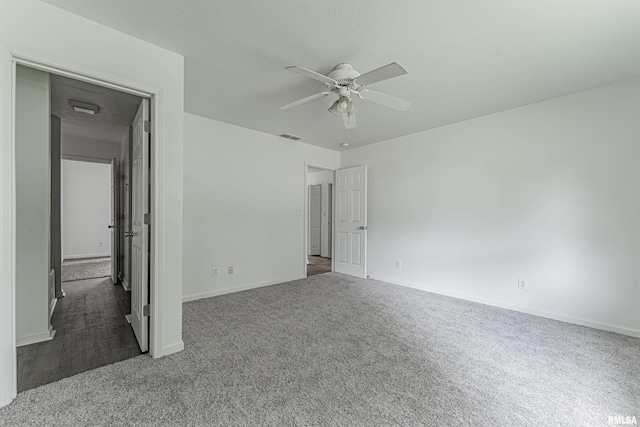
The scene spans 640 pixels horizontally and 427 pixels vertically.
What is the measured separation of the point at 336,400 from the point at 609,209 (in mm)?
3141

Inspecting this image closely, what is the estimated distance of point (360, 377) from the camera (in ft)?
6.16

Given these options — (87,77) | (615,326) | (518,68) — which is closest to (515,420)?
(615,326)

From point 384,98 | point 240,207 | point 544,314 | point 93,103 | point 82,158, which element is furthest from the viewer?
point 82,158

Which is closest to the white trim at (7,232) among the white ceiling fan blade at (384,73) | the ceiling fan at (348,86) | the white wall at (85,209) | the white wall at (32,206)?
the white wall at (32,206)

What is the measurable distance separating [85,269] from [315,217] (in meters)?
5.14

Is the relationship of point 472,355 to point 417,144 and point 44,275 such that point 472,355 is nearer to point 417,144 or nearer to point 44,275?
point 417,144

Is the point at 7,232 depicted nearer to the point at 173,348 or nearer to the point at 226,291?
the point at 173,348

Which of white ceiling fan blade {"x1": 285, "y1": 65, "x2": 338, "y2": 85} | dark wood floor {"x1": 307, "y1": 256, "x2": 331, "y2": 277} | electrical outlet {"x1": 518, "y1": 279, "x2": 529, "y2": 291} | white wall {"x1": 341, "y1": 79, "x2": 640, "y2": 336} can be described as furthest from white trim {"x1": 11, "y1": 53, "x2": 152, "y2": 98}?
electrical outlet {"x1": 518, "y1": 279, "x2": 529, "y2": 291}

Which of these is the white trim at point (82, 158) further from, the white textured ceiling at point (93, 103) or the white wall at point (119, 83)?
the white wall at point (119, 83)

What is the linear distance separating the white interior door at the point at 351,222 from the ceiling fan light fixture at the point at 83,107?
3675 millimetres

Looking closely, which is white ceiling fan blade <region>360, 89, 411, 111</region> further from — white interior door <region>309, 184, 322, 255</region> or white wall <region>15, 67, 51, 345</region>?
white interior door <region>309, 184, 322, 255</region>

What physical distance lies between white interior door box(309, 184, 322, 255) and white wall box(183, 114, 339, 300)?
8.62 ft

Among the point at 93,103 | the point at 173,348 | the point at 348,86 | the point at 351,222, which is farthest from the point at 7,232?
the point at 351,222

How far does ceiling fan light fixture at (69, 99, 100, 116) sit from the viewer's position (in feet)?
9.50
